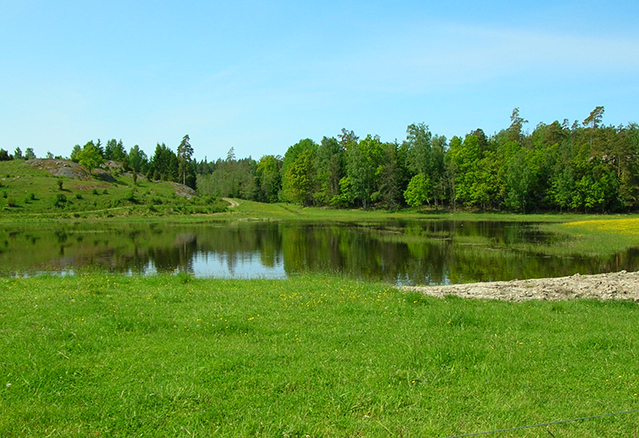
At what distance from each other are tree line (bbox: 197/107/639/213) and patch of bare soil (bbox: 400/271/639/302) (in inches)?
2948

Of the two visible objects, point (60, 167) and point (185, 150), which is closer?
point (60, 167)

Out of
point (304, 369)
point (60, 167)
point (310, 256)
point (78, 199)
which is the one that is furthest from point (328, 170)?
point (304, 369)

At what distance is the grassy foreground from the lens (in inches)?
220

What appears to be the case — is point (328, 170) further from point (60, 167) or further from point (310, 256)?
point (310, 256)

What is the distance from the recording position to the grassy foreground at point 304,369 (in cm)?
559

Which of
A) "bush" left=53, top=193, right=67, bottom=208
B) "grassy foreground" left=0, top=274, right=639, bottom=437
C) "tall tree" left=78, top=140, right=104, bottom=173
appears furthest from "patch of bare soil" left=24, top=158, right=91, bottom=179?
"grassy foreground" left=0, top=274, right=639, bottom=437

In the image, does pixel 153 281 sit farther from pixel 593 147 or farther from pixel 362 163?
pixel 593 147

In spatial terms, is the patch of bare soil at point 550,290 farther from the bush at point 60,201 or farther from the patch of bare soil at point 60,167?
the patch of bare soil at point 60,167

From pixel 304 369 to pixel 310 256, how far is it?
26011 millimetres

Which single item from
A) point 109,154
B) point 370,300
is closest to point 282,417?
point 370,300

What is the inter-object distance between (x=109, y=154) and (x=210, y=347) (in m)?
164

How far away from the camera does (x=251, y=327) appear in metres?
9.30

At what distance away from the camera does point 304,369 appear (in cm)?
706

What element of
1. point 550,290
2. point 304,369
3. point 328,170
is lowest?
point 550,290
